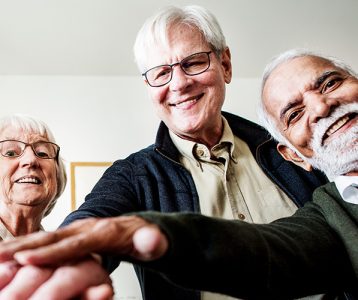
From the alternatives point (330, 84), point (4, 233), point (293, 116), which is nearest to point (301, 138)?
point (293, 116)

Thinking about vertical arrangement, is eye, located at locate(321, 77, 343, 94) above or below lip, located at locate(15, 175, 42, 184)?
above

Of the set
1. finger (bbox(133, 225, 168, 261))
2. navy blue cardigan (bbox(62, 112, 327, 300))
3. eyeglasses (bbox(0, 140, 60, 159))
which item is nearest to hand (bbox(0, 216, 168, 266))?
finger (bbox(133, 225, 168, 261))

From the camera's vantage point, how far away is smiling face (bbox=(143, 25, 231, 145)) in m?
1.36

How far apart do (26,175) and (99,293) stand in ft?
3.84

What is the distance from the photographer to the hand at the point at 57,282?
1.71 feet

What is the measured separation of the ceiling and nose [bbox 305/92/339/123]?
1.22m

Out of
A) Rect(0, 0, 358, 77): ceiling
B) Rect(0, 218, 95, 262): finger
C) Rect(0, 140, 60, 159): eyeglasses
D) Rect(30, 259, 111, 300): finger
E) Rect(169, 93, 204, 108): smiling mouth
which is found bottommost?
Rect(30, 259, 111, 300): finger

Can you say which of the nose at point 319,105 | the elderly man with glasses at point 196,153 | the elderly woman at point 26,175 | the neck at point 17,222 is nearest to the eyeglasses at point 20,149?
the elderly woman at point 26,175

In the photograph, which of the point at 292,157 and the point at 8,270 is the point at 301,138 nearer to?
the point at 292,157

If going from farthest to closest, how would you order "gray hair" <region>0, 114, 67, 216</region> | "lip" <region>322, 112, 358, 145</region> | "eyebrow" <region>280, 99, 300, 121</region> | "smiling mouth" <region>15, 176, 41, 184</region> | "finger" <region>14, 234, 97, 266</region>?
"gray hair" <region>0, 114, 67, 216</region>, "smiling mouth" <region>15, 176, 41, 184</region>, "eyebrow" <region>280, 99, 300, 121</region>, "lip" <region>322, 112, 358, 145</region>, "finger" <region>14, 234, 97, 266</region>

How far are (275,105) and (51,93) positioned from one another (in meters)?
1.67

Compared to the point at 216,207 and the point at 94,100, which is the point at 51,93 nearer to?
the point at 94,100

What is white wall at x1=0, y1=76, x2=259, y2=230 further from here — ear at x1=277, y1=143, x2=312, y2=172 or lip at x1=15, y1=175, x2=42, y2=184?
ear at x1=277, y1=143, x2=312, y2=172

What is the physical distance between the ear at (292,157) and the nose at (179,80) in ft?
1.11
